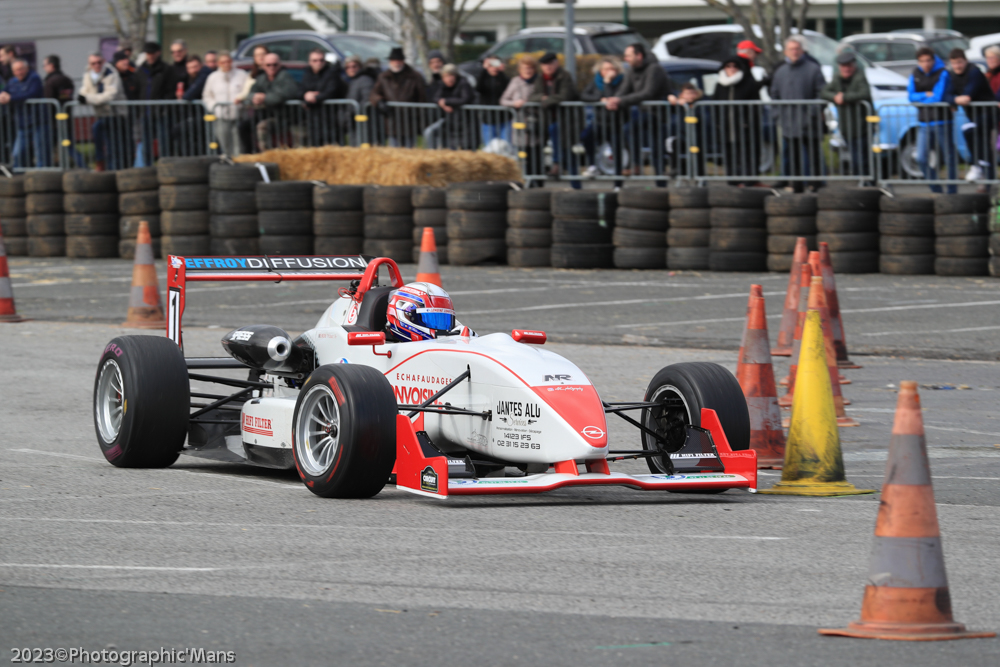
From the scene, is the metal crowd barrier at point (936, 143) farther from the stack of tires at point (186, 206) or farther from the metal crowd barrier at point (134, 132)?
the metal crowd barrier at point (134, 132)

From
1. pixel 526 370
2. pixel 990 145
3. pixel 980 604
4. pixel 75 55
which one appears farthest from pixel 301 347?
pixel 75 55

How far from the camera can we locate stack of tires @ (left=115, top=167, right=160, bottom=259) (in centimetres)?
2095

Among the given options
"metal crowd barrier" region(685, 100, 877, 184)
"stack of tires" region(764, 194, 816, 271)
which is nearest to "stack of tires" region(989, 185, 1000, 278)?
"stack of tires" region(764, 194, 816, 271)

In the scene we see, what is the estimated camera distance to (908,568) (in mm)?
4852

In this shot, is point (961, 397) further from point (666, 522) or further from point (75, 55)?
point (75, 55)

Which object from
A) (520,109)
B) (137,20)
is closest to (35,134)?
(520,109)

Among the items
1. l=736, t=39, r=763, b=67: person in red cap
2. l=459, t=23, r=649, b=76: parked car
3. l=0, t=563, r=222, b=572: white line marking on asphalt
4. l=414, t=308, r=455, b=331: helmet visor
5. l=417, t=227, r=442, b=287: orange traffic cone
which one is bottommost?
l=0, t=563, r=222, b=572: white line marking on asphalt

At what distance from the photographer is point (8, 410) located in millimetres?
10234

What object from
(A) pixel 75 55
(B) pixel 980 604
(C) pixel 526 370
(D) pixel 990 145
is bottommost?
(B) pixel 980 604

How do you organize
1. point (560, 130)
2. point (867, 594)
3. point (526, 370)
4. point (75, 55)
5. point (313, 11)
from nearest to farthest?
point (867, 594) → point (526, 370) → point (560, 130) → point (75, 55) → point (313, 11)

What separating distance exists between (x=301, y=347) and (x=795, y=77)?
11.8 m

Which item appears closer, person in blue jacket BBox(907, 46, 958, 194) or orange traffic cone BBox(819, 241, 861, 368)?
orange traffic cone BBox(819, 241, 861, 368)

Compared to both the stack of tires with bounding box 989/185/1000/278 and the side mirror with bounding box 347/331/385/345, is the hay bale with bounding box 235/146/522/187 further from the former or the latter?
the side mirror with bounding box 347/331/385/345

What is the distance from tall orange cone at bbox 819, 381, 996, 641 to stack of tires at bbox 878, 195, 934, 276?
12906mm
